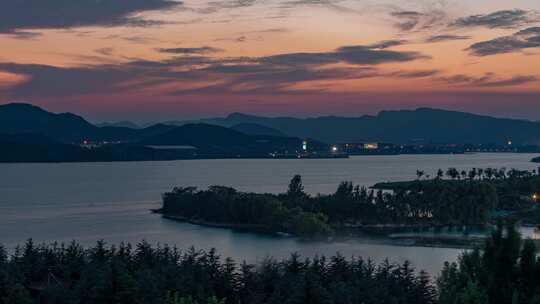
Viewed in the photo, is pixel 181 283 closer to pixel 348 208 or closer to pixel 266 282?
pixel 266 282

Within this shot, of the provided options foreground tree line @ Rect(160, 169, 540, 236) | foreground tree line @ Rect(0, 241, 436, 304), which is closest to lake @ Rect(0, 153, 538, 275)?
foreground tree line @ Rect(160, 169, 540, 236)

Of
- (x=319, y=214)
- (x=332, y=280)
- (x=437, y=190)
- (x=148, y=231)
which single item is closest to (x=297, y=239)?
(x=319, y=214)

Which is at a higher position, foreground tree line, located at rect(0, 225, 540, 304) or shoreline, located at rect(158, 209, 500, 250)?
foreground tree line, located at rect(0, 225, 540, 304)

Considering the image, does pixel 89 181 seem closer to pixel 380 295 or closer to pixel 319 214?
pixel 319 214

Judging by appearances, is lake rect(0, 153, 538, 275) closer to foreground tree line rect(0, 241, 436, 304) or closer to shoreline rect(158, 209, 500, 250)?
shoreline rect(158, 209, 500, 250)

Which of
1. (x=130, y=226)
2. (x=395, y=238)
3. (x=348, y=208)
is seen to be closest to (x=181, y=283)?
(x=395, y=238)

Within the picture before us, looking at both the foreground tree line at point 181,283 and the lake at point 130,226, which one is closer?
the foreground tree line at point 181,283

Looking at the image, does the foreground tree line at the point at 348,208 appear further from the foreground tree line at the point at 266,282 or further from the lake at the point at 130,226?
the foreground tree line at the point at 266,282

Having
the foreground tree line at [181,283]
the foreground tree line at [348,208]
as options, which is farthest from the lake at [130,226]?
the foreground tree line at [181,283]
